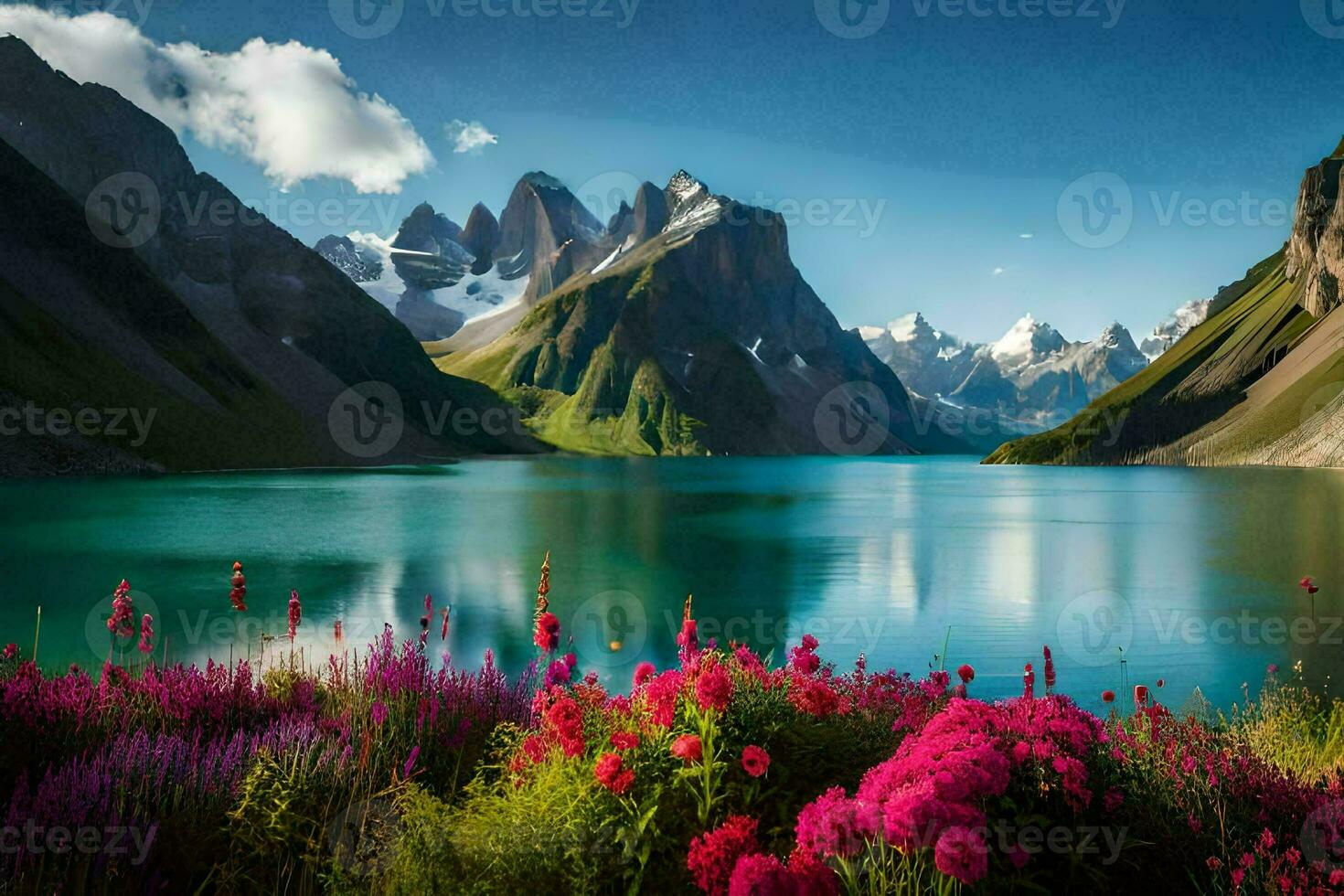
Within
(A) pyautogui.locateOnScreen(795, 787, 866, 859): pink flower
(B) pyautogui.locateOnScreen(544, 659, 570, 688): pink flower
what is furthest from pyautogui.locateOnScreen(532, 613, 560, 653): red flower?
(A) pyautogui.locateOnScreen(795, 787, 866, 859): pink flower

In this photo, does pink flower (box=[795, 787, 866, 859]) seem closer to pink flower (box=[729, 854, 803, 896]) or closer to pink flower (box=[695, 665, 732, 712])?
pink flower (box=[729, 854, 803, 896])

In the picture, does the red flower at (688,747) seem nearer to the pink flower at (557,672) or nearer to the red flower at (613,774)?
the red flower at (613,774)

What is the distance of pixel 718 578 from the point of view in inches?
1644

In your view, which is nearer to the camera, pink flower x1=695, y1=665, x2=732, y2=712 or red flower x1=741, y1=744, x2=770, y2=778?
red flower x1=741, y1=744, x2=770, y2=778

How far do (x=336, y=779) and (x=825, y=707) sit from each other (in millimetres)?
4743

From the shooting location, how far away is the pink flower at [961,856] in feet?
17.7

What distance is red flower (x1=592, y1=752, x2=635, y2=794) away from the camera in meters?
6.68

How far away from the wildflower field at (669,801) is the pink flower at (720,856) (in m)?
0.01

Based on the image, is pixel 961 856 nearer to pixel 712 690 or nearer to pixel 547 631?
pixel 712 690

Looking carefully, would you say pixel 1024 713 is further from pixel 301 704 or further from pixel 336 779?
pixel 301 704

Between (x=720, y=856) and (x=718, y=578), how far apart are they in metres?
36.3

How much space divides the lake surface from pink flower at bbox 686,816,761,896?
39.1ft

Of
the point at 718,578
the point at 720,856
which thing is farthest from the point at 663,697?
the point at 718,578

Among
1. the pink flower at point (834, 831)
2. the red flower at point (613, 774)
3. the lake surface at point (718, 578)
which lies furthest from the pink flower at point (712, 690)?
the lake surface at point (718, 578)
